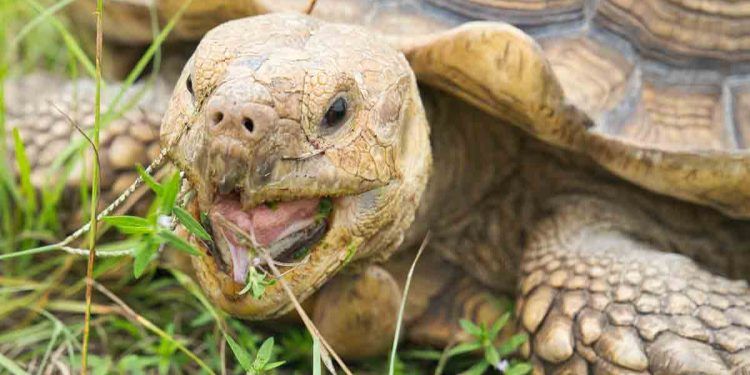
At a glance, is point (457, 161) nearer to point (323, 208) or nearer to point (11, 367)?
point (323, 208)

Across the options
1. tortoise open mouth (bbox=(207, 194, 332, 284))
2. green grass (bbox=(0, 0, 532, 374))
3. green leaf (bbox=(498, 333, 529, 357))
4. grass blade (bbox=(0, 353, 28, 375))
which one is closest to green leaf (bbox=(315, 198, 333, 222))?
tortoise open mouth (bbox=(207, 194, 332, 284))

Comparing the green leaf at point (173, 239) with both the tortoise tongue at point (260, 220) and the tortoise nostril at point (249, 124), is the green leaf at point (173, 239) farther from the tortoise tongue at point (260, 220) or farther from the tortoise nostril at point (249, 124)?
the tortoise nostril at point (249, 124)

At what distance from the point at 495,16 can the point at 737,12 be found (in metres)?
0.71

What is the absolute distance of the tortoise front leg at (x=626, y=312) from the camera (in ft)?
6.35

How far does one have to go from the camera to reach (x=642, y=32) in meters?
2.39

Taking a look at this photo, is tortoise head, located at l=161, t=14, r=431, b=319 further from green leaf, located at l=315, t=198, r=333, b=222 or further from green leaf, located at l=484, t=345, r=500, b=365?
green leaf, located at l=484, t=345, r=500, b=365

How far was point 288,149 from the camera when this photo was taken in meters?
1.59

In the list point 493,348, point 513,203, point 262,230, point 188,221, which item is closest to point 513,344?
point 493,348

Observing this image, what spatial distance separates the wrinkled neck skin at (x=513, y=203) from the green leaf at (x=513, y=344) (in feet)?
1.18

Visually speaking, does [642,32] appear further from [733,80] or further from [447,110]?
[447,110]

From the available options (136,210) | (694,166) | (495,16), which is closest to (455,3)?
(495,16)

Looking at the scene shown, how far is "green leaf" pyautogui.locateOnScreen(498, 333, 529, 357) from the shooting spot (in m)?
2.14

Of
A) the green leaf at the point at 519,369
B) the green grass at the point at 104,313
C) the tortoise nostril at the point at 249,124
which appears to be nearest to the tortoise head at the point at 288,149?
the tortoise nostril at the point at 249,124

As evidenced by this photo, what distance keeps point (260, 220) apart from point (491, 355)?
753mm
